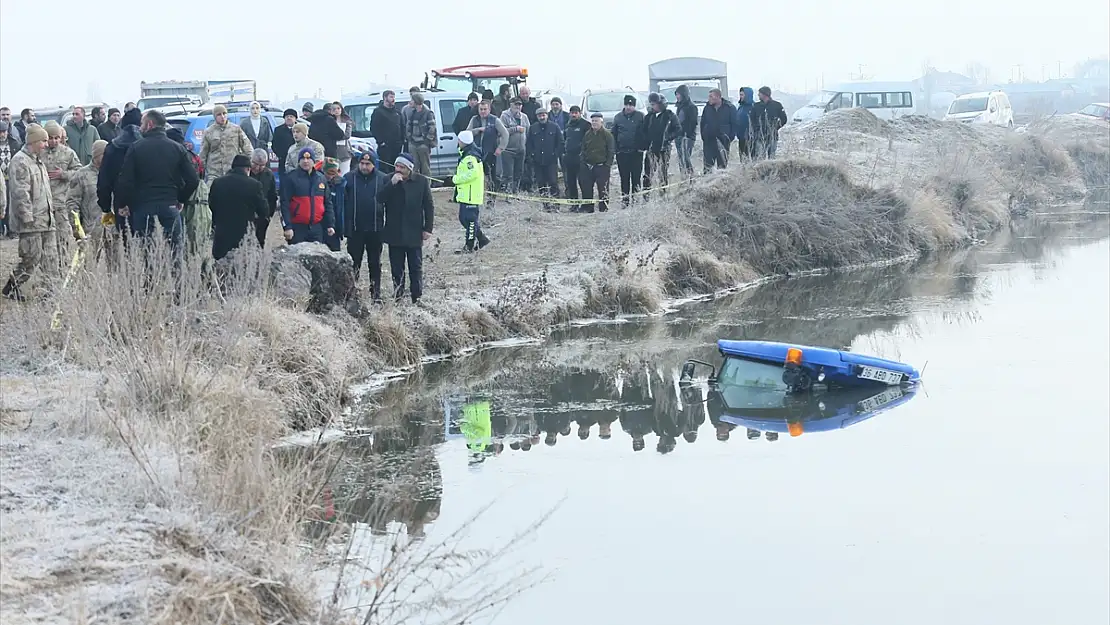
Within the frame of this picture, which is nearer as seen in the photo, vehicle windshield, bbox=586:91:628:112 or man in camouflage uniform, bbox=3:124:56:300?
man in camouflage uniform, bbox=3:124:56:300

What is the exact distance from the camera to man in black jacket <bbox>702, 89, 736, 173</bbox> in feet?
70.4

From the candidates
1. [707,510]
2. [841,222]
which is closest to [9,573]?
[707,510]

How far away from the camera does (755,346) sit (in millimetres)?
13602

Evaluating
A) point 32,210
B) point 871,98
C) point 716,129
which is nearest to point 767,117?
point 716,129

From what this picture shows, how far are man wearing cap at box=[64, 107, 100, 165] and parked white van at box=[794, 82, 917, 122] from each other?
23297 millimetres

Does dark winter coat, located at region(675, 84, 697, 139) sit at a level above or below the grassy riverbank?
above

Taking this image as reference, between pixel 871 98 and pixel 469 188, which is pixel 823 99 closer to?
pixel 871 98

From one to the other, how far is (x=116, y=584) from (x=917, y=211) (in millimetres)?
→ 19964

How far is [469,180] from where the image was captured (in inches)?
701

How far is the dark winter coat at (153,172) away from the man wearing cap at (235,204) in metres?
0.71

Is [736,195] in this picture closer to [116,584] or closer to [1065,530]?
[1065,530]

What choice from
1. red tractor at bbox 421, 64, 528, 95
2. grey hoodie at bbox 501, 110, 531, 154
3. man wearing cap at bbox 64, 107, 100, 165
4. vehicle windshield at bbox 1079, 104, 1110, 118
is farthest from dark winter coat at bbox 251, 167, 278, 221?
vehicle windshield at bbox 1079, 104, 1110, 118

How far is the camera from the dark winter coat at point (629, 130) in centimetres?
2088

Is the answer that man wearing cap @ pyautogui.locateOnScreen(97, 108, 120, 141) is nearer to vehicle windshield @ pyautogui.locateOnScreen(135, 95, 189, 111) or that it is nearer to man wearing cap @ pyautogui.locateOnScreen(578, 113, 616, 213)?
man wearing cap @ pyautogui.locateOnScreen(578, 113, 616, 213)
